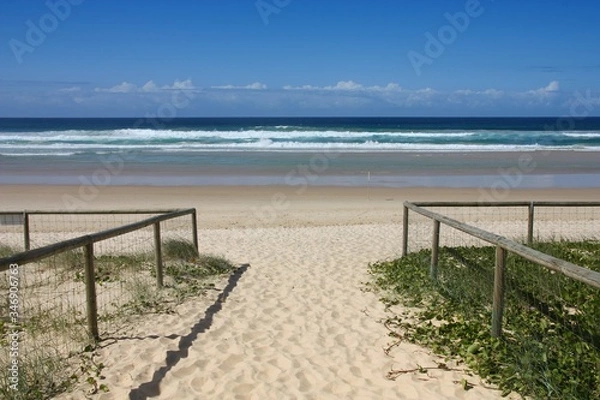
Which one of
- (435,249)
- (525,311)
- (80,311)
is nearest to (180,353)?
(80,311)

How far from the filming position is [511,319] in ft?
19.1

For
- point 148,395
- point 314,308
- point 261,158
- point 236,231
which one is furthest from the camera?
point 261,158

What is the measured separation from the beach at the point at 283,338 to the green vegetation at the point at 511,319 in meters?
0.29

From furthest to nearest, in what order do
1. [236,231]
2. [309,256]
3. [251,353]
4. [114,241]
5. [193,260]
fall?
[236,231], [114,241], [309,256], [193,260], [251,353]

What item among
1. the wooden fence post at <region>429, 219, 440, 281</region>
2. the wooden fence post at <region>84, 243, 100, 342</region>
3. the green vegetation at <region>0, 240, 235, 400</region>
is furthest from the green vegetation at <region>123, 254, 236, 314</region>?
the wooden fence post at <region>429, 219, 440, 281</region>

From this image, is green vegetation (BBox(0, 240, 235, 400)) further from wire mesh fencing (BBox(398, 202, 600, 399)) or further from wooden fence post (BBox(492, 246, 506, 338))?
wooden fence post (BBox(492, 246, 506, 338))

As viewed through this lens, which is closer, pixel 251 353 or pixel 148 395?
Result: pixel 148 395

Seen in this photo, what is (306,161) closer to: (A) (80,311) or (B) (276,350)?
(A) (80,311)

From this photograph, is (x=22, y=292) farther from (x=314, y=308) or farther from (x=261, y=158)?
(x=261, y=158)

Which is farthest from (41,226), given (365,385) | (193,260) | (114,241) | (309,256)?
(365,385)

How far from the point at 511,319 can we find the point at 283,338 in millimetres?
2501

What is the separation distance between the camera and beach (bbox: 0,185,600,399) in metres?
4.64

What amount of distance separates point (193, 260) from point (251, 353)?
4.13m

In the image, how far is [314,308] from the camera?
7.10m
